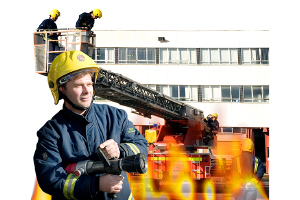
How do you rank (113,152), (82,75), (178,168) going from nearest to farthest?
1. (113,152)
2. (82,75)
3. (178,168)

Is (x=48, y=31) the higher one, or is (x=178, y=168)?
(x=48, y=31)

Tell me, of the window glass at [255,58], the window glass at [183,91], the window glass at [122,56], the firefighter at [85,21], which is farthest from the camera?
the window glass at [255,58]

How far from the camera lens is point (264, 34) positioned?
23984mm

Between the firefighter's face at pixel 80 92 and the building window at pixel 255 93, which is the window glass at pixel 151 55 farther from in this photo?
the firefighter's face at pixel 80 92

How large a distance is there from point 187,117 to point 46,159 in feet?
40.1

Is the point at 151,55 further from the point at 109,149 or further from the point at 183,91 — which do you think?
the point at 109,149

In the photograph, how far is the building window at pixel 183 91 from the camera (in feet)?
76.7

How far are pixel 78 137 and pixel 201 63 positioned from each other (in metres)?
21.9

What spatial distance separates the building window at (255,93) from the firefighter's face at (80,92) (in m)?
22.1

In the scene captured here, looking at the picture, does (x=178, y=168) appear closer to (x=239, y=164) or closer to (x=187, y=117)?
(x=187, y=117)

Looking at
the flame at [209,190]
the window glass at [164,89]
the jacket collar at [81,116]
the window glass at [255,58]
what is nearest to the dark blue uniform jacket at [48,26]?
the jacket collar at [81,116]

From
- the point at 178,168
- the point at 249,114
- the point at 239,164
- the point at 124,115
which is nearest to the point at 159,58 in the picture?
the point at 249,114

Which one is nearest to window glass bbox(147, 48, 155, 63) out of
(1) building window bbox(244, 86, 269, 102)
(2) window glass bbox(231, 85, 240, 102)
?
(2) window glass bbox(231, 85, 240, 102)

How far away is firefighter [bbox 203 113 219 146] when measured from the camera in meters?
14.4
